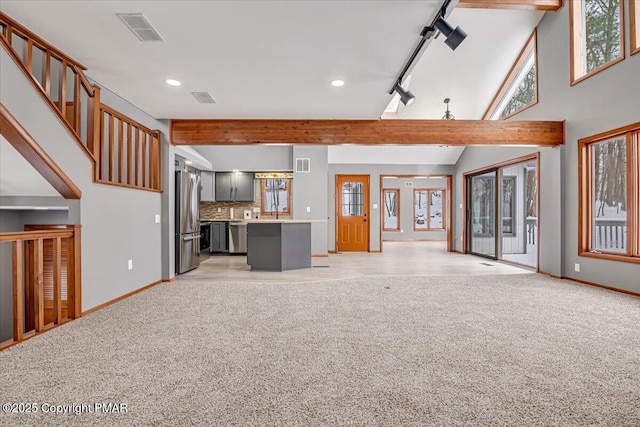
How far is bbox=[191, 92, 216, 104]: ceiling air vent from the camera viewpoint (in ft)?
13.9

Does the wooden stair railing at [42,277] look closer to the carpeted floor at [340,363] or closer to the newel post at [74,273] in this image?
the newel post at [74,273]

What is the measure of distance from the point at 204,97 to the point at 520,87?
20.0ft

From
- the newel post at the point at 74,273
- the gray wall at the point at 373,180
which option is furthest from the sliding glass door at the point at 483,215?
the newel post at the point at 74,273

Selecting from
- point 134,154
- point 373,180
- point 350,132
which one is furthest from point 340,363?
point 373,180

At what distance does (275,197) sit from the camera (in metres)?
9.00

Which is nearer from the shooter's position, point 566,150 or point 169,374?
point 169,374

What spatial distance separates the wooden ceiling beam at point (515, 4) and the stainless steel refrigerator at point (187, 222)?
18.0 feet

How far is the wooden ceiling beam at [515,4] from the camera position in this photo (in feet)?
17.6

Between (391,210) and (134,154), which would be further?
(391,210)

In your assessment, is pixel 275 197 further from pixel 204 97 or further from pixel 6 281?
pixel 6 281

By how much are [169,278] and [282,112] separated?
311 centimetres

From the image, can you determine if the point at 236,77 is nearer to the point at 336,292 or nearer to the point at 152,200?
the point at 152,200

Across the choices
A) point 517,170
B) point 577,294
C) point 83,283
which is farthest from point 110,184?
point 517,170

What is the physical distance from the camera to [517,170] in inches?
322
